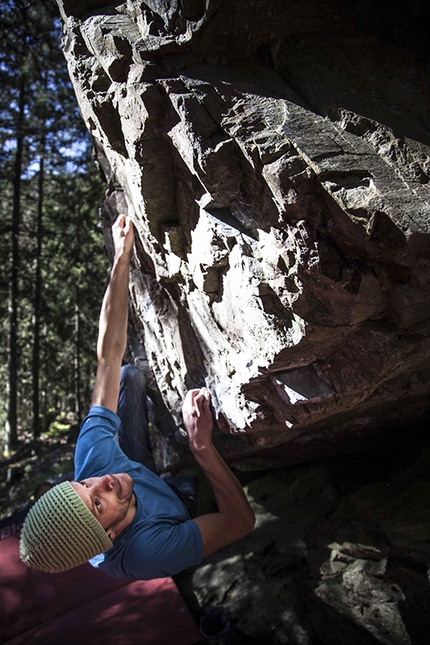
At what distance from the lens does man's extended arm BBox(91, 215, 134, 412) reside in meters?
3.67

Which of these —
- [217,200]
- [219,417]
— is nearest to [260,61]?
[217,200]

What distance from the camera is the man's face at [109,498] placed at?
9.67ft

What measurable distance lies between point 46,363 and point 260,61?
1139cm

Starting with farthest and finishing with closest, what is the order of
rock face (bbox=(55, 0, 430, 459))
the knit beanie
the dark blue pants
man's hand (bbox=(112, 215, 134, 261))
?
the dark blue pants
man's hand (bbox=(112, 215, 134, 261))
the knit beanie
rock face (bbox=(55, 0, 430, 459))

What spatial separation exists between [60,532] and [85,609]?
70.2 inches

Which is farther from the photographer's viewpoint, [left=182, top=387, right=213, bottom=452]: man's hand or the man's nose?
[left=182, top=387, right=213, bottom=452]: man's hand

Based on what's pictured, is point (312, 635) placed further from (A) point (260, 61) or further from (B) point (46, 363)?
(B) point (46, 363)

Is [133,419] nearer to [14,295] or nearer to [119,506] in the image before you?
[119,506]

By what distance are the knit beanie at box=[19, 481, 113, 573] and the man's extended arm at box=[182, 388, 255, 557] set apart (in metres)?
0.88

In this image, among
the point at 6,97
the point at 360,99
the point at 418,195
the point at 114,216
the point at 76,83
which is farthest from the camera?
the point at 6,97

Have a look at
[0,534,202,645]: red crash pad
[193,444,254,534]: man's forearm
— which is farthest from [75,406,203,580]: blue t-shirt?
[0,534,202,645]: red crash pad

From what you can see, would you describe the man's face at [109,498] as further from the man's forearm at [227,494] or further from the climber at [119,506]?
the man's forearm at [227,494]

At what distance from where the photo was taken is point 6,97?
10.6m

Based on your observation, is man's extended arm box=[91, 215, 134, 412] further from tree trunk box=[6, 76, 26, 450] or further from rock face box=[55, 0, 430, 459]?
tree trunk box=[6, 76, 26, 450]
